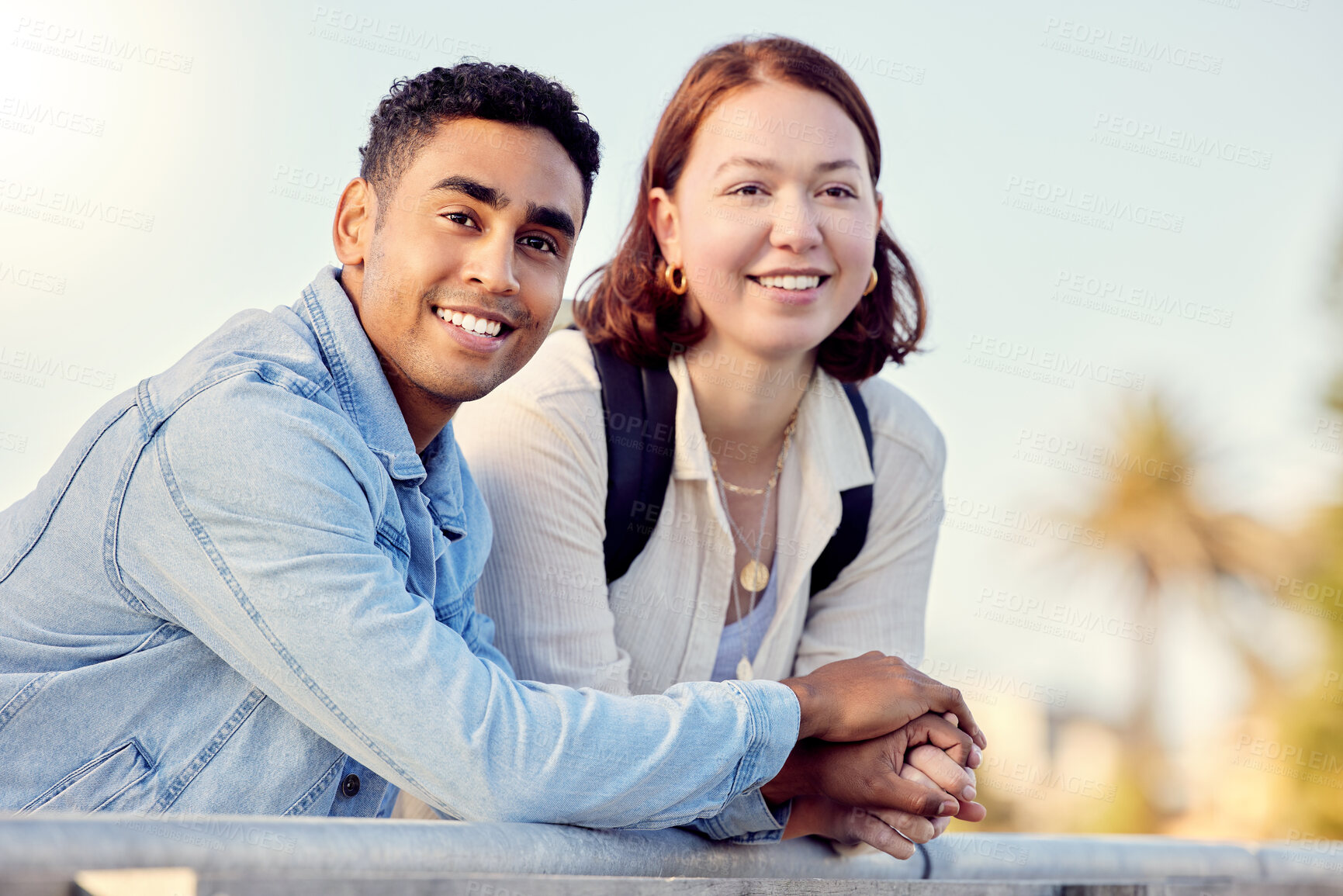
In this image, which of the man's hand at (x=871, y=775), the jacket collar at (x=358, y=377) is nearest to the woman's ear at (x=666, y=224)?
the jacket collar at (x=358, y=377)

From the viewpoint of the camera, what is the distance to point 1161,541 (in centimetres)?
2105

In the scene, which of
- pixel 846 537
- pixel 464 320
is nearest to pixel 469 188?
pixel 464 320

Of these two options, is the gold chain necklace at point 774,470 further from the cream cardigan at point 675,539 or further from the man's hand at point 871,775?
the man's hand at point 871,775

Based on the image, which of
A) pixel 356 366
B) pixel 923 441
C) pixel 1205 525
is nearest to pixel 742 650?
pixel 923 441

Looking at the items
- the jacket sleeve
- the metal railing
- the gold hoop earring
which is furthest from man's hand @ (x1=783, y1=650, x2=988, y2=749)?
the gold hoop earring

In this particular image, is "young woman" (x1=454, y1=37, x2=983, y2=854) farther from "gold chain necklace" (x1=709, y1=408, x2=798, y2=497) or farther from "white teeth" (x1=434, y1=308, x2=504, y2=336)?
"white teeth" (x1=434, y1=308, x2=504, y2=336)

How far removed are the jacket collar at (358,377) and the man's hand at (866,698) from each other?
0.88 m

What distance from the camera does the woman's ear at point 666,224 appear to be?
3439 mm

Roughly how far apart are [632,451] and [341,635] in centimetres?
149

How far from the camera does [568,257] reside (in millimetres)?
2580

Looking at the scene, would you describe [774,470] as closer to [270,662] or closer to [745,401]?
[745,401]

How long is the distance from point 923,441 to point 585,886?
7.18 feet

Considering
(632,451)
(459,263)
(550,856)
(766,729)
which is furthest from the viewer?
(632,451)

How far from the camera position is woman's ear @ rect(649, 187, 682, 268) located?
3.44m
